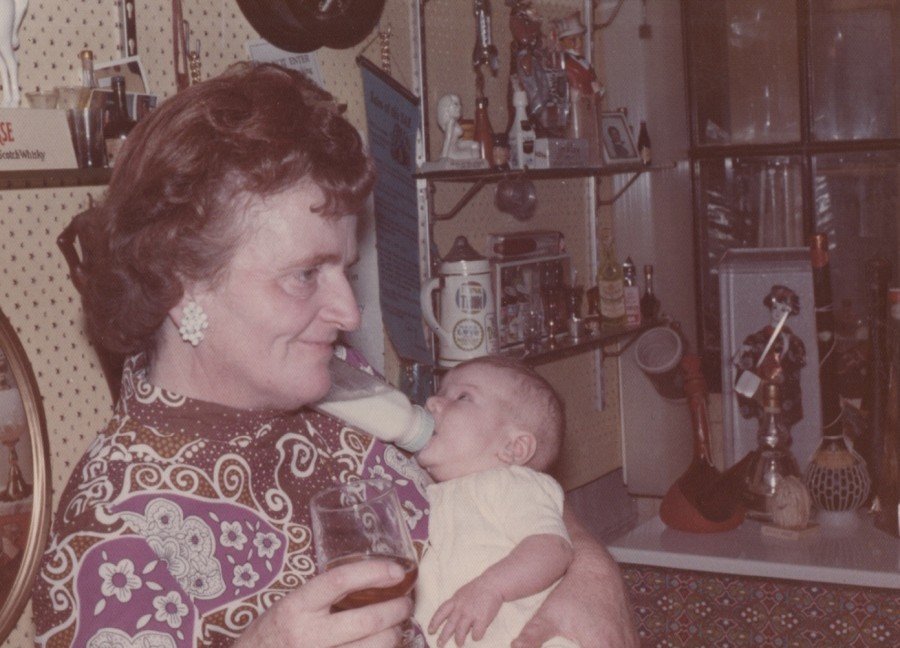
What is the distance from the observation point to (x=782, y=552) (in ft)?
8.95

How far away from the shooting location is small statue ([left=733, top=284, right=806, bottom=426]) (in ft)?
10.8

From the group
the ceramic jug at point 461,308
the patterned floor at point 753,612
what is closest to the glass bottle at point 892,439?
the patterned floor at point 753,612

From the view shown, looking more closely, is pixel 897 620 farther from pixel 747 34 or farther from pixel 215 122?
pixel 747 34

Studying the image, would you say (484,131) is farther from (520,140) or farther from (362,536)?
(362,536)

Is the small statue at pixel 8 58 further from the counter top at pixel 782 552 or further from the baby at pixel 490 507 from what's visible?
the counter top at pixel 782 552

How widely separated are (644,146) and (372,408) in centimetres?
251

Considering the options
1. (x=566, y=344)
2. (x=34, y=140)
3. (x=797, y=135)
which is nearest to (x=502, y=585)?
(x=34, y=140)

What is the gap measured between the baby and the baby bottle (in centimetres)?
10

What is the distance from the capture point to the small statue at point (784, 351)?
3299 millimetres

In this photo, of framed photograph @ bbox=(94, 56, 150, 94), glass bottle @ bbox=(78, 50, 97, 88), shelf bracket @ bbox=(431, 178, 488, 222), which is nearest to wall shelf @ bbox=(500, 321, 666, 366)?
shelf bracket @ bbox=(431, 178, 488, 222)

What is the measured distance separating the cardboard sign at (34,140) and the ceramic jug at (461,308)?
123 cm

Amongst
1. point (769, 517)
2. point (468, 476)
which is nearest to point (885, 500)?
point (769, 517)

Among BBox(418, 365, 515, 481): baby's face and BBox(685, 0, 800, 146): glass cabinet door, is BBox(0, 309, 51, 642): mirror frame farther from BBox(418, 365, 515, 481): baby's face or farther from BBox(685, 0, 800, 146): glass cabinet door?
BBox(685, 0, 800, 146): glass cabinet door

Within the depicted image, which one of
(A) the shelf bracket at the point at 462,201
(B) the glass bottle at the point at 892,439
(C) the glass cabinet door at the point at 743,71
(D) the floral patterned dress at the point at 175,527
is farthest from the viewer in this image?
(C) the glass cabinet door at the point at 743,71
